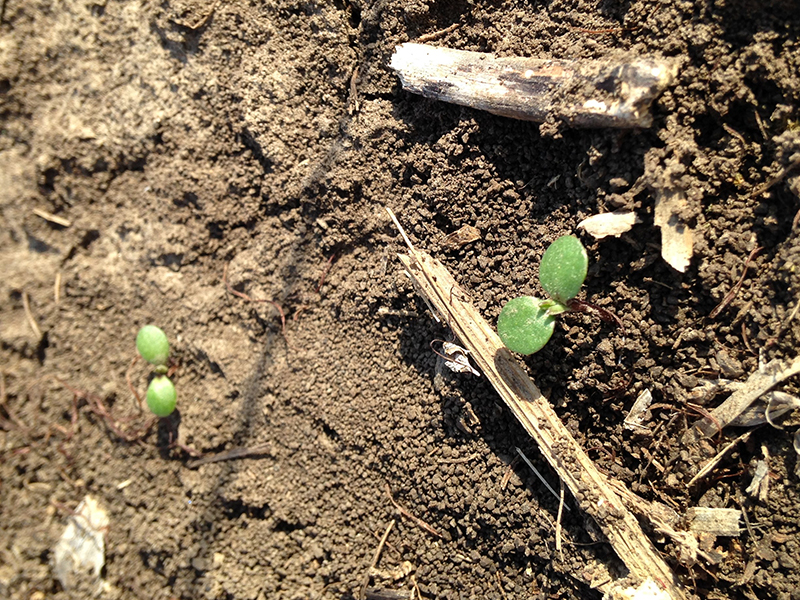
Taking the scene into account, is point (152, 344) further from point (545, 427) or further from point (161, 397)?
point (545, 427)

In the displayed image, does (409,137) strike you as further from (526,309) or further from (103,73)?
(103,73)

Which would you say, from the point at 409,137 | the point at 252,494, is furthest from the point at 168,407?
the point at 409,137

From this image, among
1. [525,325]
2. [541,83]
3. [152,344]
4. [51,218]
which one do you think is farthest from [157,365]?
[541,83]

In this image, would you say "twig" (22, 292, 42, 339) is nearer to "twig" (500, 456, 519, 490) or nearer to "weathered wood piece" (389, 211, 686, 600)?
"weathered wood piece" (389, 211, 686, 600)

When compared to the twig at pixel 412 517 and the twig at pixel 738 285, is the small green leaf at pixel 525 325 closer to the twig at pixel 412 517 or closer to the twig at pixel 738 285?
the twig at pixel 738 285

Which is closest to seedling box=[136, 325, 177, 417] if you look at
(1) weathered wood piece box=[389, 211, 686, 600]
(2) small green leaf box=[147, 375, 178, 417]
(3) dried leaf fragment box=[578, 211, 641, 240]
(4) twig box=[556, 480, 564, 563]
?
(2) small green leaf box=[147, 375, 178, 417]

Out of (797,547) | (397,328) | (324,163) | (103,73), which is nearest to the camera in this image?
(797,547)
